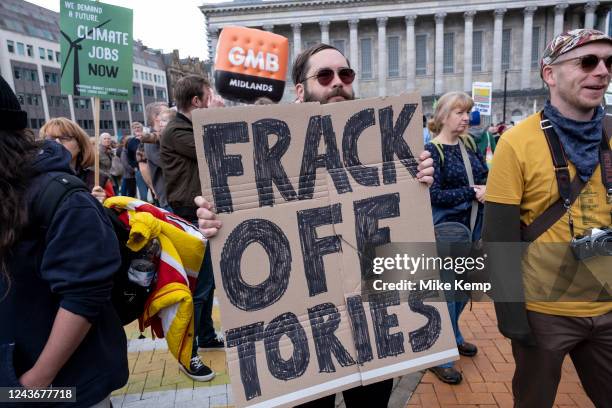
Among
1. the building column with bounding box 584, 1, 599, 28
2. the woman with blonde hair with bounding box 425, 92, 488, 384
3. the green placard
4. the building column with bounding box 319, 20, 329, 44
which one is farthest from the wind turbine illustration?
the building column with bounding box 584, 1, 599, 28

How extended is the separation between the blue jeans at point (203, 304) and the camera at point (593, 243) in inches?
91.9

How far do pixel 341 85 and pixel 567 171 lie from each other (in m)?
0.96

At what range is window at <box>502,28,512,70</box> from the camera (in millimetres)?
46250

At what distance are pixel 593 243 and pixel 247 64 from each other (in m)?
4.32

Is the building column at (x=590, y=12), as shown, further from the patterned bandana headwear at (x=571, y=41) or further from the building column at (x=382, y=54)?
the patterned bandana headwear at (x=571, y=41)

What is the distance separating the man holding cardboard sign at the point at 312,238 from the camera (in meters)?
1.46

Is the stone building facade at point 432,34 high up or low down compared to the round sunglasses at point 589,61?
up

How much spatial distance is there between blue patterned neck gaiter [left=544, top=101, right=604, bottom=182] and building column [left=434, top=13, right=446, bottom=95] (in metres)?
47.8

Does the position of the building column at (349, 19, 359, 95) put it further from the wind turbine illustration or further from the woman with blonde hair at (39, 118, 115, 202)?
the woman with blonde hair at (39, 118, 115, 202)

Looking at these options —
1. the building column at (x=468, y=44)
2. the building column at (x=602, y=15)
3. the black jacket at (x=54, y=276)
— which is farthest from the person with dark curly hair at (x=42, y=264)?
the building column at (x=602, y=15)

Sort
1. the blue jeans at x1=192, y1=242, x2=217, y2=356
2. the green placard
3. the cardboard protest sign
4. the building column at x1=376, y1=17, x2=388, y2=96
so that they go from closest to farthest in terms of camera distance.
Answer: the cardboard protest sign
the blue jeans at x1=192, y1=242, x2=217, y2=356
the green placard
the building column at x1=376, y1=17, x2=388, y2=96

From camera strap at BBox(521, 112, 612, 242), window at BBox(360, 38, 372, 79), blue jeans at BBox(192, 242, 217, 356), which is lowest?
blue jeans at BBox(192, 242, 217, 356)
